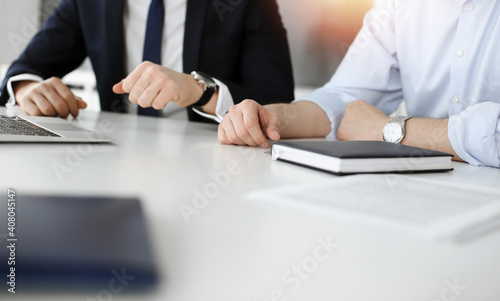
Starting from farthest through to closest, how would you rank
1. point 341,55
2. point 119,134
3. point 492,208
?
point 341,55, point 119,134, point 492,208

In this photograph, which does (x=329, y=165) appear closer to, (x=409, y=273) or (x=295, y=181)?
(x=295, y=181)

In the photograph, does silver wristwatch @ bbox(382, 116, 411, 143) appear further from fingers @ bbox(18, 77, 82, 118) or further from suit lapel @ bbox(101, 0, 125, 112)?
suit lapel @ bbox(101, 0, 125, 112)

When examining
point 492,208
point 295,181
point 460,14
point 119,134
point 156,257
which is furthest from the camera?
point 460,14

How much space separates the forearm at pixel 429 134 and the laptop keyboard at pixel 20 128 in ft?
2.41

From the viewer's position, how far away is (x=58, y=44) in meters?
1.98

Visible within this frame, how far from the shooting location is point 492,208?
0.48 m

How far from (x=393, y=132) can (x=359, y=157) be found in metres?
0.42

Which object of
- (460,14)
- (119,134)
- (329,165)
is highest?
(460,14)

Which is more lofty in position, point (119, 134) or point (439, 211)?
point (439, 211)

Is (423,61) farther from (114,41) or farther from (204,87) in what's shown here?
(114,41)

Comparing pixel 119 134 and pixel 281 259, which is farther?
pixel 119 134

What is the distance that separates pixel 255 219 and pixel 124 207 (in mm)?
128

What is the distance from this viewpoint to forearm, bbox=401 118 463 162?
3.19ft

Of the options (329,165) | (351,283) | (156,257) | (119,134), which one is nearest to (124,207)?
(156,257)
